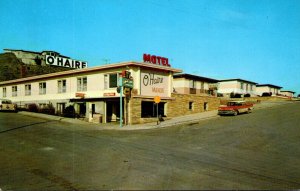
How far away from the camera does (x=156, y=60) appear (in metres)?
33.4

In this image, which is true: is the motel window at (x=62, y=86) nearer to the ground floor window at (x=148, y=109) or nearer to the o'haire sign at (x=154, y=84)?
the ground floor window at (x=148, y=109)

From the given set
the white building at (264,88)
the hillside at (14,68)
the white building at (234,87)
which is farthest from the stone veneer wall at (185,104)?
the white building at (264,88)

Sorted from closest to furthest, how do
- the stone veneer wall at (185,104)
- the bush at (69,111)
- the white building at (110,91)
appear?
the white building at (110,91)
the stone veneer wall at (185,104)
the bush at (69,111)

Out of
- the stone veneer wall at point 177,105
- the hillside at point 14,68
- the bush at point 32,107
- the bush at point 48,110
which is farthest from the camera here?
the hillside at point 14,68

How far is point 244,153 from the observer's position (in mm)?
14992

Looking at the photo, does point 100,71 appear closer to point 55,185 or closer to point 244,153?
point 244,153

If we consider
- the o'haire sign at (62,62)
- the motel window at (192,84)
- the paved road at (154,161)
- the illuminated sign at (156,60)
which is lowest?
the paved road at (154,161)

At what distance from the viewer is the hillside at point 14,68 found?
64.3m

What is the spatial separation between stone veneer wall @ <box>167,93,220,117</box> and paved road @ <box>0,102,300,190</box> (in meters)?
13.9

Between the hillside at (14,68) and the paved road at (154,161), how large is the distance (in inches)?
1878

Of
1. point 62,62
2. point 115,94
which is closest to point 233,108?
point 115,94

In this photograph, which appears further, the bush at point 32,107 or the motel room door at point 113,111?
the bush at point 32,107

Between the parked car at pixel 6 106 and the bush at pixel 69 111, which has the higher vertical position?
the parked car at pixel 6 106

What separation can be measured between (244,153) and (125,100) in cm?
1711
